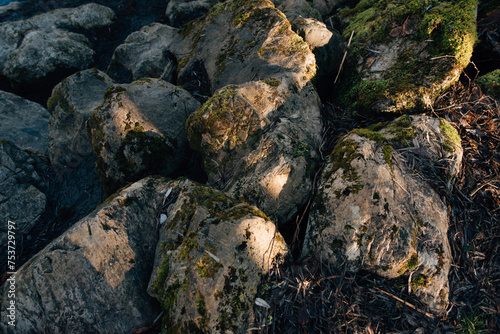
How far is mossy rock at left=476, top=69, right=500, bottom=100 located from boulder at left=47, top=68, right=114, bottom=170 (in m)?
6.31

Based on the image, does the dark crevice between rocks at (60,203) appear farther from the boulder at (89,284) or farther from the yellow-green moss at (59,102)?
the boulder at (89,284)

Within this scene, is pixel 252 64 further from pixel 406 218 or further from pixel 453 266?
pixel 453 266

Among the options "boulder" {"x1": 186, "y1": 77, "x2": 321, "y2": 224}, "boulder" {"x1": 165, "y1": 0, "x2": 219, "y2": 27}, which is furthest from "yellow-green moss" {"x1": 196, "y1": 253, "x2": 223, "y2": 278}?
"boulder" {"x1": 165, "y1": 0, "x2": 219, "y2": 27}

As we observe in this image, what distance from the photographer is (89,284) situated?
9.46 feet

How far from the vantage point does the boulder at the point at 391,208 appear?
2582 millimetres

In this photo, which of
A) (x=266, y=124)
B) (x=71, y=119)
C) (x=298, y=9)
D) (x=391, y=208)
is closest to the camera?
(x=391, y=208)

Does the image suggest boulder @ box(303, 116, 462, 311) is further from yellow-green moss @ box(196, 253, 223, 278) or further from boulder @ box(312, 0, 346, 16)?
boulder @ box(312, 0, 346, 16)

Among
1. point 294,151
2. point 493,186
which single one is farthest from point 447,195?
point 294,151

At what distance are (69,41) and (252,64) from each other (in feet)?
17.9

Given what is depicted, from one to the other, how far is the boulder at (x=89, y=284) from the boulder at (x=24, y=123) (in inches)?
142

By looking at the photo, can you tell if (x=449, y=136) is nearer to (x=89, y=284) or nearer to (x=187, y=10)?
(x=89, y=284)

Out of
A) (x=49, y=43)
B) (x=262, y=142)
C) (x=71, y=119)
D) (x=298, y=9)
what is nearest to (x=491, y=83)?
(x=262, y=142)

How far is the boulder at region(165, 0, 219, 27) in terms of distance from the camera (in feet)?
23.8

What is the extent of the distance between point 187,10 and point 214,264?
23.6 ft
